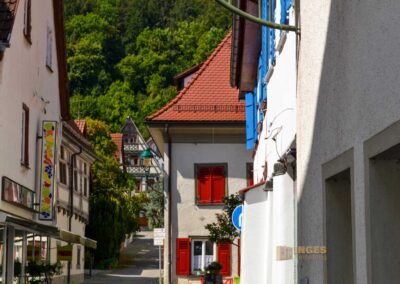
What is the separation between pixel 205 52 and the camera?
11338cm

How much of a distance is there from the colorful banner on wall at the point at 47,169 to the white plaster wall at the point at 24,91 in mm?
194

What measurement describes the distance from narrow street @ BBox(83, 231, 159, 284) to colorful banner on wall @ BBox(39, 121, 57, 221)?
16.0 metres

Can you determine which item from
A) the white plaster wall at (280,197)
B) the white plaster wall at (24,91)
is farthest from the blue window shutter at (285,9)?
the white plaster wall at (24,91)

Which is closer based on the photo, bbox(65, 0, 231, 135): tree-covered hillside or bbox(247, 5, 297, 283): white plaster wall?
bbox(247, 5, 297, 283): white plaster wall

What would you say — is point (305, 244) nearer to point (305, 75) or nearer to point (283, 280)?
point (305, 75)

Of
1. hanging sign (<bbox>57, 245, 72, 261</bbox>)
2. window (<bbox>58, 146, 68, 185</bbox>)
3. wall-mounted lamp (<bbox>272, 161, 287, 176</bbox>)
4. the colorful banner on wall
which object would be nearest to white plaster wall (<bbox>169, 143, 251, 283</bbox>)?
window (<bbox>58, 146, 68, 185</bbox>)

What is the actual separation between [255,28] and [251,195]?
4.40 meters

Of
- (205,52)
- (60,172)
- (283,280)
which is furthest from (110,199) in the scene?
(205,52)

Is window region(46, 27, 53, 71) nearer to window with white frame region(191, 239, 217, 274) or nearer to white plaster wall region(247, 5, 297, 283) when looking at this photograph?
window with white frame region(191, 239, 217, 274)

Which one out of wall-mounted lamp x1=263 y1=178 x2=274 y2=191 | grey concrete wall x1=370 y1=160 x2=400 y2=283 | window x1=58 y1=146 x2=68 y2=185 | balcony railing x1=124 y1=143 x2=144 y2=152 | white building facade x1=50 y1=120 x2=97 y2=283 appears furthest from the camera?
balcony railing x1=124 y1=143 x2=144 y2=152

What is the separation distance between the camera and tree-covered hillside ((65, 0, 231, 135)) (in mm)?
117500

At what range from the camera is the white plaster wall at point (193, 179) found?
3738cm

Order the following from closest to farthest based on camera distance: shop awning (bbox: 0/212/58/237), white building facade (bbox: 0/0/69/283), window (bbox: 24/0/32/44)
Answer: shop awning (bbox: 0/212/58/237)
white building facade (bbox: 0/0/69/283)
window (bbox: 24/0/32/44)

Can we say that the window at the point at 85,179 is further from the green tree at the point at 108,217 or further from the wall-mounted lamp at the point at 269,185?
the wall-mounted lamp at the point at 269,185
